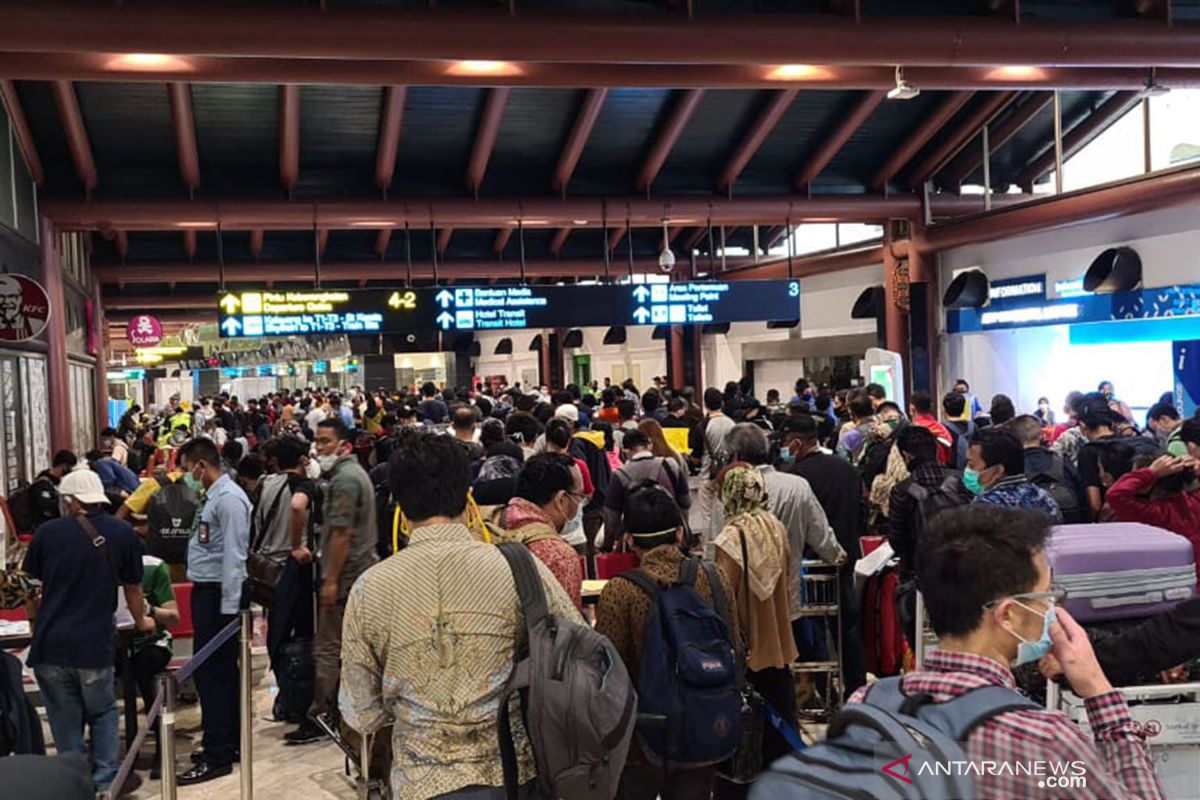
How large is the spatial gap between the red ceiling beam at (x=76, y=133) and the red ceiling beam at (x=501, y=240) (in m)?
7.71

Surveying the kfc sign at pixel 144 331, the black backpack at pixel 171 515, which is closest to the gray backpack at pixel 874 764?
the black backpack at pixel 171 515

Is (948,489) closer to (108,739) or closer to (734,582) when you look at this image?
(734,582)

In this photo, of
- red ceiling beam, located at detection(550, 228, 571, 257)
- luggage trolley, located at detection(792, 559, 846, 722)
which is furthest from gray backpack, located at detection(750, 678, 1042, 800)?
red ceiling beam, located at detection(550, 228, 571, 257)

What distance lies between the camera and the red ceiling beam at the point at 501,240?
20172mm

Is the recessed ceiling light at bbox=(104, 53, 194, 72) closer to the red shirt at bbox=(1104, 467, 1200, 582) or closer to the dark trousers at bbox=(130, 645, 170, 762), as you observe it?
the dark trousers at bbox=(130, 645, 170, 762)

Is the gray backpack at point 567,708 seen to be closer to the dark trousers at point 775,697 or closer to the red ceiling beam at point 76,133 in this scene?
the dark trousers at point 775,697

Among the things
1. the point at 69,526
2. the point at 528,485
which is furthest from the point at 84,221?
the point at 528,485

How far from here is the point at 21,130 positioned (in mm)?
12312

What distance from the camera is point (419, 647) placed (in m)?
2.56

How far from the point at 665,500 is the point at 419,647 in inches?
54.6

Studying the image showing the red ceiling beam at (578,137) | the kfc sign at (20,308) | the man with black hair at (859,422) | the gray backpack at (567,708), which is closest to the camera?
the gray backpack at (567,708)

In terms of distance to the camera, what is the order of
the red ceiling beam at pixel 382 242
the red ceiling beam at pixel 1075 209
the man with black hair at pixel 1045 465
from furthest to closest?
1. the red ceiling beam at pixel 382 242
2. the red ceiling beam at pixel 1075 209
3. the man with black hair at pixel 1045 465

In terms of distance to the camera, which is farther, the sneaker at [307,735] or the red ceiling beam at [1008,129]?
the red ceiling beam at [1008,129]

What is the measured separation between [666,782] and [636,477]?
3.74 meters
